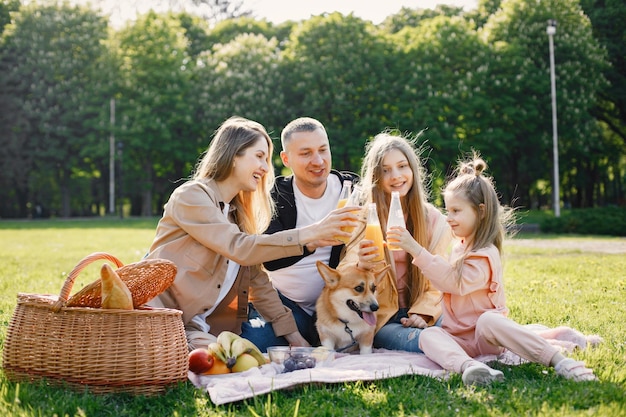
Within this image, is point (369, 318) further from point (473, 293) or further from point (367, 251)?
point (473, 293)

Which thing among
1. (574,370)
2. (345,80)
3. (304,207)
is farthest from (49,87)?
(574,370)

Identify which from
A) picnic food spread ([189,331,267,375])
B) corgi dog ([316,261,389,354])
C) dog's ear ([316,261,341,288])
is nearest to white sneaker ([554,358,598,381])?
corgi dog ([316,261,389,354])

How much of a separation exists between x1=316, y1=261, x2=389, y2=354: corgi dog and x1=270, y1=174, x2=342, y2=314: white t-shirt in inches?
18.4

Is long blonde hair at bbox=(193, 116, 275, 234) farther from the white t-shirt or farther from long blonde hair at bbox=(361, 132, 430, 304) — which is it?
long blonde hair at bbox=(361, 132, 430, 304)

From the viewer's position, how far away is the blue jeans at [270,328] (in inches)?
202

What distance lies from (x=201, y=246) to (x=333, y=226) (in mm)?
1041

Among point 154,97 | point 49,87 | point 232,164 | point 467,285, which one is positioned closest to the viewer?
point 467,285

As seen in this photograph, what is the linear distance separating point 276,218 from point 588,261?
7.78 m

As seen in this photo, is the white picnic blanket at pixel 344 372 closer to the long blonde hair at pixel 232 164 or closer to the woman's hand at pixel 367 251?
the woman's hand at pixel 367 251

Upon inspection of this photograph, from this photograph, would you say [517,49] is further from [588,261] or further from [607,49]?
[588,261]

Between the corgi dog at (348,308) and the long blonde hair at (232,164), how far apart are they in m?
0.64

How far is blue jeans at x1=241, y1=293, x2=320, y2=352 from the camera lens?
16.8ft

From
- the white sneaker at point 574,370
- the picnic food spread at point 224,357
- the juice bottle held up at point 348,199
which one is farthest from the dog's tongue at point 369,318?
the white sneaker at point 574,370

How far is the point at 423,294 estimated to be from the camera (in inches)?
205
